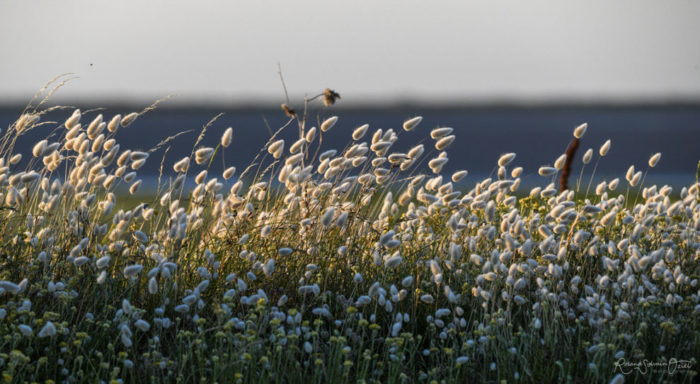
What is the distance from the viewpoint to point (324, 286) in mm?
3457

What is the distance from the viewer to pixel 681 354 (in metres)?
3.16

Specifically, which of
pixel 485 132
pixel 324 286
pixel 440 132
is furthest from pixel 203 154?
pixel 485 132

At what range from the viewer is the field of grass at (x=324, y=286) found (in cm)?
294

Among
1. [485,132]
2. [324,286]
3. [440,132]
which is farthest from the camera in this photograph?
[485,132]

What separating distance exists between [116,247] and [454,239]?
1.65 metres

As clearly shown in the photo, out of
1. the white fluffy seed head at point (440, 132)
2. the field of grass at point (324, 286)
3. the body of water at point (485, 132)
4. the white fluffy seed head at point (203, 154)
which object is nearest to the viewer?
the field of grass at point (324, 286)

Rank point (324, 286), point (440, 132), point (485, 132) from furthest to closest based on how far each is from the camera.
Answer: point (485, 132) < point (440, 132) < point (324, 286)

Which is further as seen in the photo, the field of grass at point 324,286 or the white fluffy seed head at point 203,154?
the white fluffy seed head at point 203,154

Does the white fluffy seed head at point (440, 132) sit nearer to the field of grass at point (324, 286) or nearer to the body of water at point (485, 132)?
the field of grass at point (324, 286)

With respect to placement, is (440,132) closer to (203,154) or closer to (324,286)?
(324,286)

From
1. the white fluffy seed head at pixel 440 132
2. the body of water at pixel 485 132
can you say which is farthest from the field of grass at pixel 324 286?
the body of water at pixel 485 132

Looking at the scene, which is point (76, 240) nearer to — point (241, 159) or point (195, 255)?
point (195, 255)

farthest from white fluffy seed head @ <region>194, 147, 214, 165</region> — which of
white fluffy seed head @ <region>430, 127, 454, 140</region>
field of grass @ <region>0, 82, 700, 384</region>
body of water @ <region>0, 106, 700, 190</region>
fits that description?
body of water @ <region>0, 106, 700, 190</region>

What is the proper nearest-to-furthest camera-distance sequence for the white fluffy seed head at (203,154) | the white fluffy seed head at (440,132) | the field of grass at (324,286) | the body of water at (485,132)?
the field of grass at (324,286) → the white fluffy seed head at (203,154) → the white fluffy seed head at (440,132) → the body of water at (485,132)
